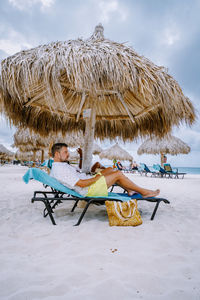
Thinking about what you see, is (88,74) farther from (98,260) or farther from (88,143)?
(98,260)

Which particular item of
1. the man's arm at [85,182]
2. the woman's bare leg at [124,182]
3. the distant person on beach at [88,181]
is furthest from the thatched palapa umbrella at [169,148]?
the man's arm at [85,182]

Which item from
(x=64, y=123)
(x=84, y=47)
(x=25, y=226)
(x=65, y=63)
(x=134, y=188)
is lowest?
(x=25, y=226)

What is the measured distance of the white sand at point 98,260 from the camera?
3.43ft

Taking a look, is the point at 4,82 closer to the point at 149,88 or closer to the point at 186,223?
the point at 149,88

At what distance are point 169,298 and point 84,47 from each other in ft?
9.12

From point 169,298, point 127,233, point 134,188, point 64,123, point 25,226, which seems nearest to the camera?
point 169,298

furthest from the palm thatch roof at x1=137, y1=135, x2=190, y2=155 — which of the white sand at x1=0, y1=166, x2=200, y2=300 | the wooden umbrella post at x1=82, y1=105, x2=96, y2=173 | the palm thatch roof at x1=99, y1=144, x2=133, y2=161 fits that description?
the white sand at x1=0, y1=166, x2=200, y2=300

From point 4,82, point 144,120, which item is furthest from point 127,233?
point 144,120

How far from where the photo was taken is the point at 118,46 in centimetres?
265

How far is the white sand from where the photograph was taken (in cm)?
104

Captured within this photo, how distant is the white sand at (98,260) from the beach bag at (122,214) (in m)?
0.08

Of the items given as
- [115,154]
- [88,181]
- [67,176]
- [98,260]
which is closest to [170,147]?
[115,154]

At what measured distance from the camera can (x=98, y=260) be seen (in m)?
1.37

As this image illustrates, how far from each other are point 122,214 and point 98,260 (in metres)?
0.81
